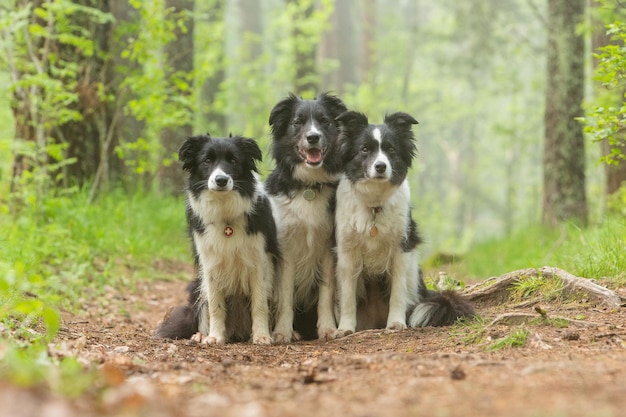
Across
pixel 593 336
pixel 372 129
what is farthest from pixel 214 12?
pixel 593 336

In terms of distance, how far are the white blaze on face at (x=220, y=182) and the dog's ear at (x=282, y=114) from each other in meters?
1.06

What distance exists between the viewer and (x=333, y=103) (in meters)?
6.51

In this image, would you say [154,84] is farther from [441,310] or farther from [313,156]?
[441,310]

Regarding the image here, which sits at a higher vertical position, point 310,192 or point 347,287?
point 310,192

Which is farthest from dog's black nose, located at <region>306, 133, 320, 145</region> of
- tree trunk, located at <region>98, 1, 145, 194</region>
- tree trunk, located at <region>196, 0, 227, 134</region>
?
tree trunk, located at <region>196, 0, 227, 134</region>

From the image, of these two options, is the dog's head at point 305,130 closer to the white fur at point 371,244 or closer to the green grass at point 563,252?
the white fur at point 371,244

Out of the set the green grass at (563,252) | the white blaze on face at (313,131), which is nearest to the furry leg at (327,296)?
the white blaze on face at (313,131)

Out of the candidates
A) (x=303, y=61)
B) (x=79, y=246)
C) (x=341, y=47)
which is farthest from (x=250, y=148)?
(x=341, y=47)

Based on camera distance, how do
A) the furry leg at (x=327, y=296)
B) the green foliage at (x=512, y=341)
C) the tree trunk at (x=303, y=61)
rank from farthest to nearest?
the tree trunk at (x=303, y=61), the furry leg at (x=327, y=296), the green foliage at (x=512, y=341)

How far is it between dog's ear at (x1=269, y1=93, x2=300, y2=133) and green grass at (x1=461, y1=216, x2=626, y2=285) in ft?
9.45

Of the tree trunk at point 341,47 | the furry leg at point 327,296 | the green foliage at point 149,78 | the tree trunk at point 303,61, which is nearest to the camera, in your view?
the furry leg at point 327,296

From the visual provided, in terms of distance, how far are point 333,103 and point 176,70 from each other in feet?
24.3

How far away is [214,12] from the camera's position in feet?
54.6

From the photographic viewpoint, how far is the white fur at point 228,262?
5781mm
